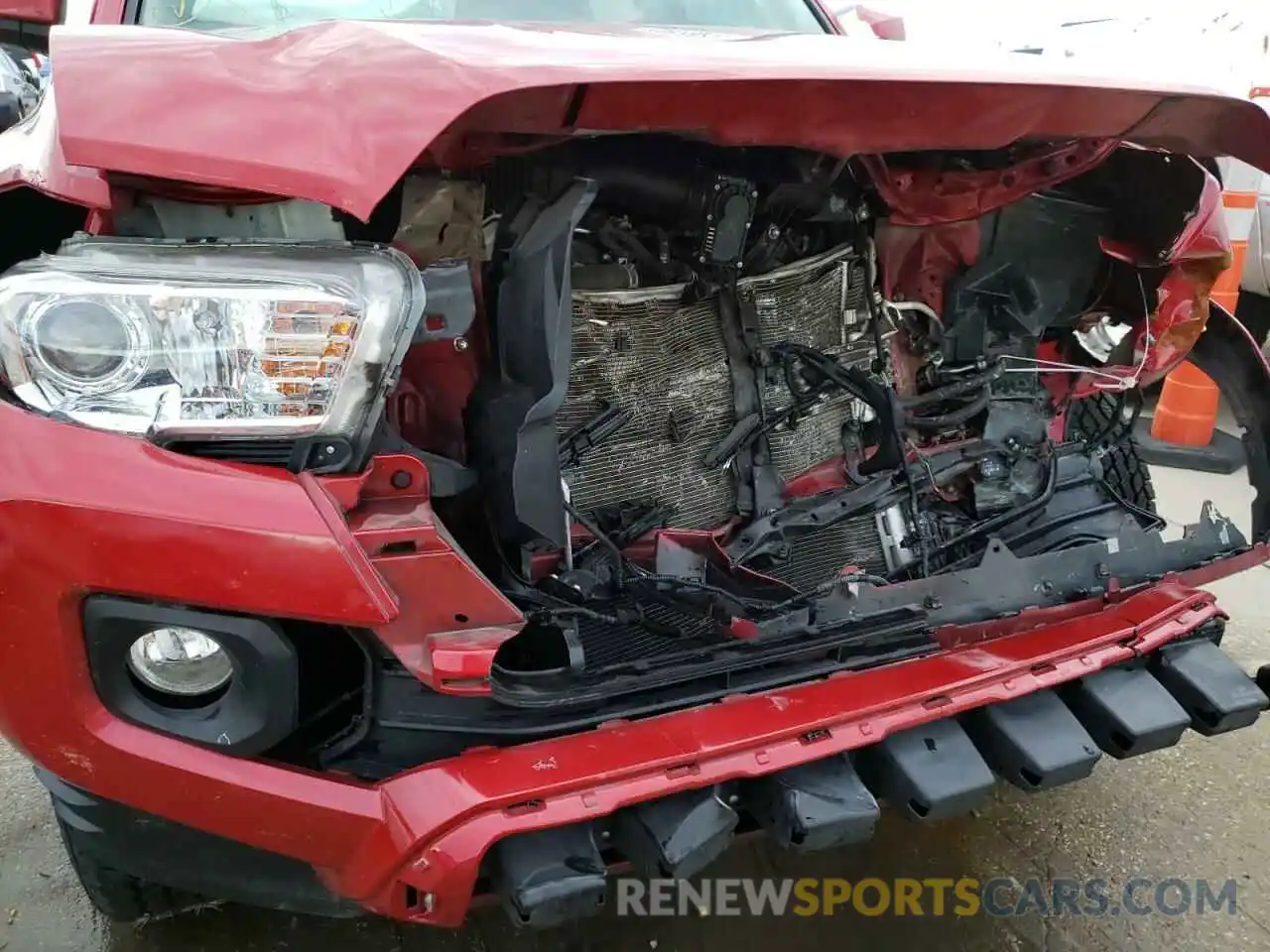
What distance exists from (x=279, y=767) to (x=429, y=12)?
68.4 inches

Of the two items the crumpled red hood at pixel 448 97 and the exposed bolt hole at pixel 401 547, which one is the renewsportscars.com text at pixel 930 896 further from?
the crumpled red hood at pixel 448 97

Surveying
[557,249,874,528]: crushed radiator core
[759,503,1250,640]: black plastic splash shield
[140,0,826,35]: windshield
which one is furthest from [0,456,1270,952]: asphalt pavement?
[140,0,826,35]: windshield

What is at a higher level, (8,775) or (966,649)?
(966,649)

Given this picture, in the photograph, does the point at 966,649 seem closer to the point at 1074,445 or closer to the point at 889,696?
the point at 889,696

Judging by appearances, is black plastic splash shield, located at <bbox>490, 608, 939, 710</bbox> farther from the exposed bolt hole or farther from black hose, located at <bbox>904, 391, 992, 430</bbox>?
black hose, located at <bbox>904, 391, 992, 430</bbox>

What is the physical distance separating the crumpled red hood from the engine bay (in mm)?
173

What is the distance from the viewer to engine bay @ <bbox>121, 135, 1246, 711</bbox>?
5.24ft

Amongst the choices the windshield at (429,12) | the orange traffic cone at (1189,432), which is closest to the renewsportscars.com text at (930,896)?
the windshield at (429,12)

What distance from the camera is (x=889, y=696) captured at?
1590 millimetres

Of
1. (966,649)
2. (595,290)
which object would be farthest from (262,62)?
(966,649)

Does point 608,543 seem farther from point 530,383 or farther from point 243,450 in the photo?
point 243,450

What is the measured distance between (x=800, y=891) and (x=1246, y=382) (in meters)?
1.79

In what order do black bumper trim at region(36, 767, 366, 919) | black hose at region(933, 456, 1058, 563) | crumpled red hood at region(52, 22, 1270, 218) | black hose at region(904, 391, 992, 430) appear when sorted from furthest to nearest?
black hose at region(904, 391, 992, 430) < black hose at region(933, 456, 1058, 563) < black bumper trim at region(36, 767, 366, 919) < crumpled red hood at region(52, 22, 1270, 218)

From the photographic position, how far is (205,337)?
50.2 inches
